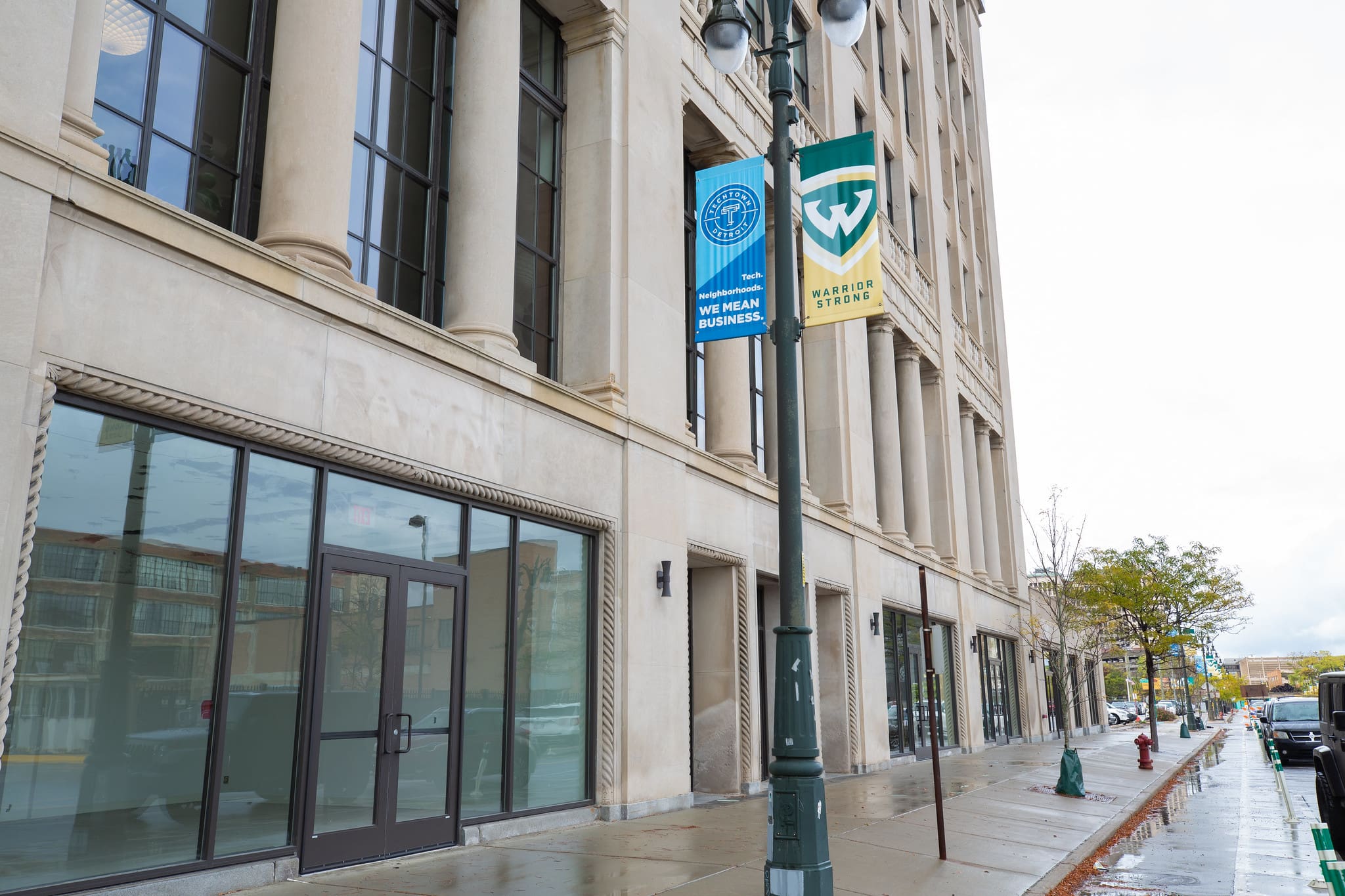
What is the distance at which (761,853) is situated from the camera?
1032 cm

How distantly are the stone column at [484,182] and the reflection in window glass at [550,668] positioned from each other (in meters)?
2.50

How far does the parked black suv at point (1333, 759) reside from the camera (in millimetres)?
10781

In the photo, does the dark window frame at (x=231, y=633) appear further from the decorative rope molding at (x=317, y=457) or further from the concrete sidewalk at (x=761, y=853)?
the concrete sidewalk at (x=761, y=853)

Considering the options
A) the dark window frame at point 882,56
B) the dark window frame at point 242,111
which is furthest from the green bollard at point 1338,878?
the dark window frame at point 882,56

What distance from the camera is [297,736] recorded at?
8766 mm

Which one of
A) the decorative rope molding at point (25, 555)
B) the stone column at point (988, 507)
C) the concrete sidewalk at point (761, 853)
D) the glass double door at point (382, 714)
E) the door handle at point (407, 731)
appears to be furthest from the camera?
the stone column at point (988, 507)

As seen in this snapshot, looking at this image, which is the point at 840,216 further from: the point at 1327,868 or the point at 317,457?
the point at 1327,868

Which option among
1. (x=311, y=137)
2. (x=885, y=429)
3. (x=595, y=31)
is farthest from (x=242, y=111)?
(x=885, y=429)

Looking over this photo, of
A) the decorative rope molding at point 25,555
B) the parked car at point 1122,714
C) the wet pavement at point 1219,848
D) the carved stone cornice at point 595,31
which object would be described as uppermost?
the carved stone cornice at point 595,31

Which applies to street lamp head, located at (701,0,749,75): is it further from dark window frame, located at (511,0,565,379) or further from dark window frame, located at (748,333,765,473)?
dark window frame, located at (748,333,765,473)

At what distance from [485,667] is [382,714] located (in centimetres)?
181

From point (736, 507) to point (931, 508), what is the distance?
53.4 feet

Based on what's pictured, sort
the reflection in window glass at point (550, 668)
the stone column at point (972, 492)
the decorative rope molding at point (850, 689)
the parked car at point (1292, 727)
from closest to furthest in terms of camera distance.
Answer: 1. the reflection in window glass at point (550, 668)
2. the decorative rope molding at point (850, 689)
3. the parked car at point (1292, 727)
4. the stone column at point (972, 492)

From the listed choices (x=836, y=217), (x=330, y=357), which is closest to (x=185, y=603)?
(x=330, y=357)
